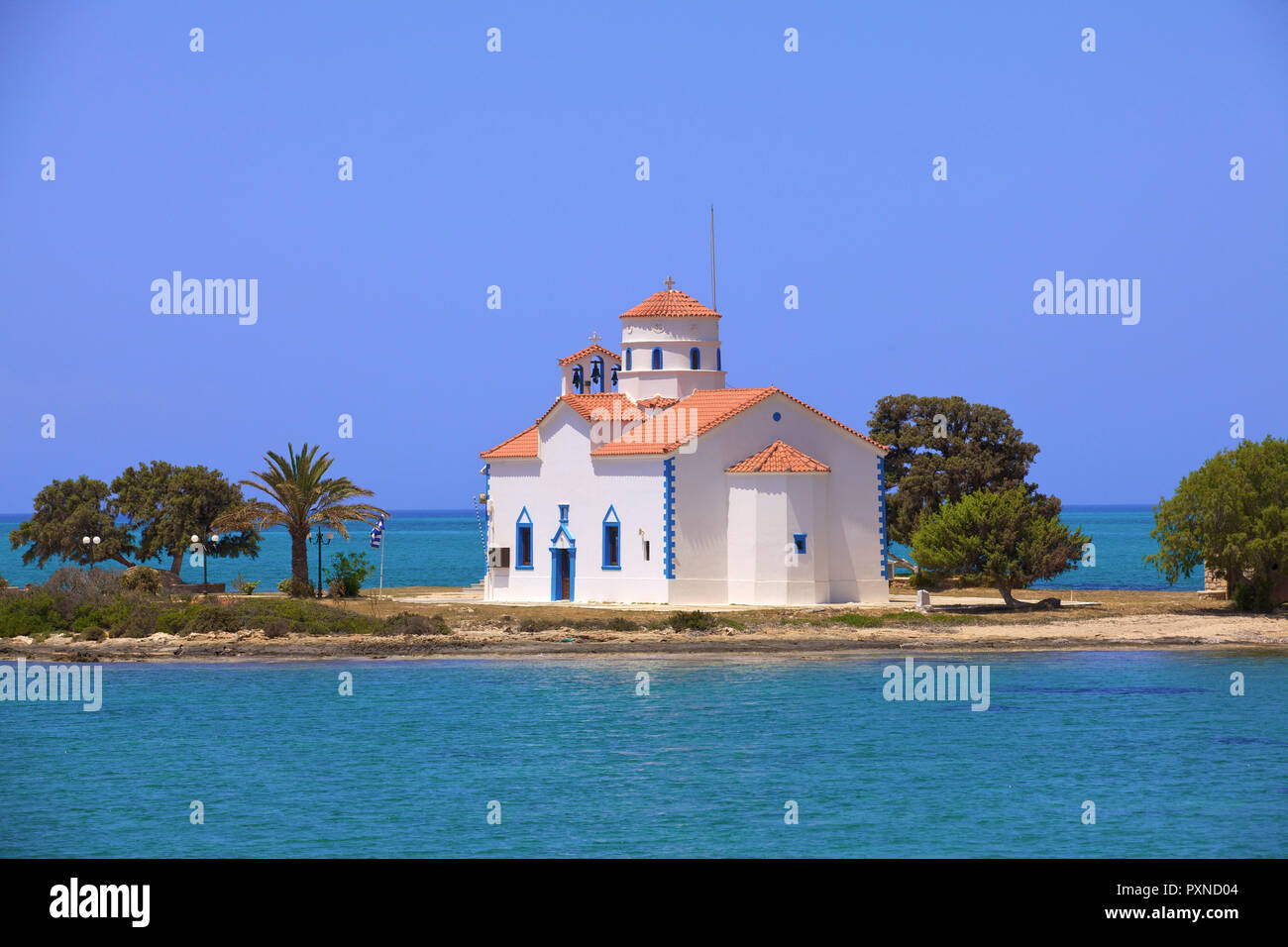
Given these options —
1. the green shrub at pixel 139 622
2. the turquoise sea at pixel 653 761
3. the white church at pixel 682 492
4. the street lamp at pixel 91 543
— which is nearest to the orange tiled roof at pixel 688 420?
the white church at pixel 682 492

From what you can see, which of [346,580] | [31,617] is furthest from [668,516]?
[31,617]

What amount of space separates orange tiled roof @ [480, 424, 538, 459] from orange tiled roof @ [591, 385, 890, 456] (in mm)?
3166

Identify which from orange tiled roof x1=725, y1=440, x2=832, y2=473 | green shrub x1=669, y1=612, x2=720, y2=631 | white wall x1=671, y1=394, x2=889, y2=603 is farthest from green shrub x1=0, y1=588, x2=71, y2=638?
orange tiled roof x1=725, y1=440, x2=832, y2=473

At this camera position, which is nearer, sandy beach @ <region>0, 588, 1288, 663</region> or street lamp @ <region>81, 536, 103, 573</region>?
sandy beach @ <region>0, 588, 1288, 663</region>

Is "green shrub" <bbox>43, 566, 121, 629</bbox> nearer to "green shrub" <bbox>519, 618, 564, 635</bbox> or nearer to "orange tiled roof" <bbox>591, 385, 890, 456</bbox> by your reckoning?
"green shrub" <bbox>519, 618, 564, 635</bbox>

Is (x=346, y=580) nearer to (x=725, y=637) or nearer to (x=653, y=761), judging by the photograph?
(x=725, y=637)

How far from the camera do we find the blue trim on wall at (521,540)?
159ft

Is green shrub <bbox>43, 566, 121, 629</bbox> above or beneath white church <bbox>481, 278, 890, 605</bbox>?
beneath

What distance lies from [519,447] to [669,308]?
7034 millimetres

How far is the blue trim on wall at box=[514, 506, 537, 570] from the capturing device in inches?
1912

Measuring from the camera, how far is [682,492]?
148 feet

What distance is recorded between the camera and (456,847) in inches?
798
